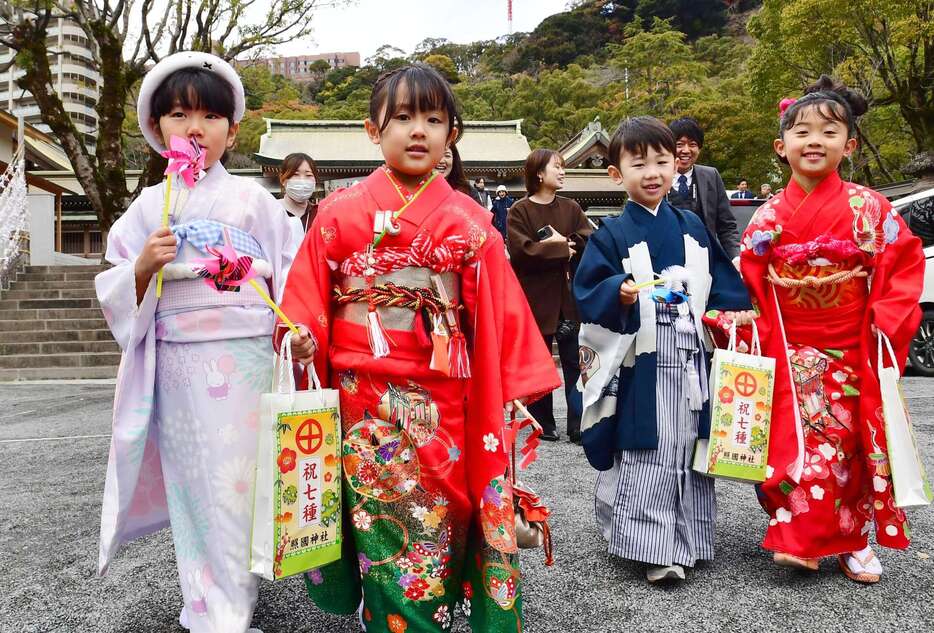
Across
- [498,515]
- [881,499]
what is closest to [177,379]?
[498,515]

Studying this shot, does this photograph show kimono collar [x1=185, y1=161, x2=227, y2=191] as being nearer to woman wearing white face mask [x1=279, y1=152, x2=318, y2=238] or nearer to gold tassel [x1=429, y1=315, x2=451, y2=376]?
gold tassel [x1=429, y1=315, x2=451, y2=376]

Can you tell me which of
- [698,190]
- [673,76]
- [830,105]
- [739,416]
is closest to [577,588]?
[739,416]

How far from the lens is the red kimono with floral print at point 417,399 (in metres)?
1.98

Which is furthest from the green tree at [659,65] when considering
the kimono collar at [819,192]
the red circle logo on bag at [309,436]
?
the red circle logo on bag at [309,436]

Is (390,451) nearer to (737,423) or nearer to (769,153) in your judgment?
(737,423)

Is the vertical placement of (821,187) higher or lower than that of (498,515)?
higher

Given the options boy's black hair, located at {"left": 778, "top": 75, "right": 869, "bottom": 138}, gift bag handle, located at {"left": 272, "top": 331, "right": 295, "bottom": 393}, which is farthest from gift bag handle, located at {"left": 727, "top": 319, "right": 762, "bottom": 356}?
gift bag handle, located at {"left": 272, "top": 331, "right": 295, "bottom": 393}

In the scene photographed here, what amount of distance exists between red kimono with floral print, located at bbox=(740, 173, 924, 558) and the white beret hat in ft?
6.93

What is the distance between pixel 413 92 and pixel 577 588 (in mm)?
1808

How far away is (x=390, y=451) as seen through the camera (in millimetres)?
2006

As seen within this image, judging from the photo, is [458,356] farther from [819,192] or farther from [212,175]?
[819,192]

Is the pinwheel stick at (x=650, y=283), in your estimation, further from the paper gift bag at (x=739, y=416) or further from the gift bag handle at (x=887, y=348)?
the gift bag handle at (x=887, y=348)

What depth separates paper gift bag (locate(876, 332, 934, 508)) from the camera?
2492 millimetres

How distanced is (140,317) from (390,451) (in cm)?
86
